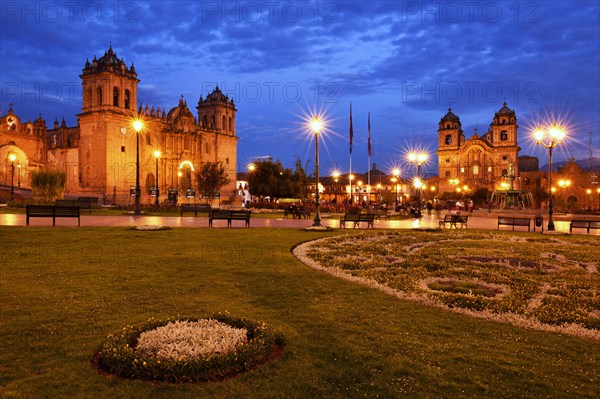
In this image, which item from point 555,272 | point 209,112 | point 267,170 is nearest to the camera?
point 555,272

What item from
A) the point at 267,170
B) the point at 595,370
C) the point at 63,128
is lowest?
the point at 595,370

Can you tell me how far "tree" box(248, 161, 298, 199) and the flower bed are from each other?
4468 cm

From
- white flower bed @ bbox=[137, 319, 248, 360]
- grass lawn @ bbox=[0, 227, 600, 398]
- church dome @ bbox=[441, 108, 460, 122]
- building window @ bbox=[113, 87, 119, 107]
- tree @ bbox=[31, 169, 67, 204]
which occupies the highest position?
church dome @ bbox=[441, 108, 460, 122]

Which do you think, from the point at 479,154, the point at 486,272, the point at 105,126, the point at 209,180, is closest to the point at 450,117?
the point at 479,154

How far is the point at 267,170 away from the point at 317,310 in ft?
187

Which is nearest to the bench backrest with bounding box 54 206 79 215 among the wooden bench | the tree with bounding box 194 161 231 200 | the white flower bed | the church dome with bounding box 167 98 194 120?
the wooden bench

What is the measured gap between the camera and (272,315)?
682 cm

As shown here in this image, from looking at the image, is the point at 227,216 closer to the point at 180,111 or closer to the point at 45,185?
the point at 45,185

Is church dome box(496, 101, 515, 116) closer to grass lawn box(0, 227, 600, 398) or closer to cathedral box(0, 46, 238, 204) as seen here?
cathedral box(0, 46, 238, 204)

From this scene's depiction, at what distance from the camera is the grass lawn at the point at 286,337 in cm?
448

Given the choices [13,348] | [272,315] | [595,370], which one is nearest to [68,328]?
[13,348]

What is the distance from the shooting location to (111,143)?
5584 centimetres

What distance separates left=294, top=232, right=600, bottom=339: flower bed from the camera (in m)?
7.39

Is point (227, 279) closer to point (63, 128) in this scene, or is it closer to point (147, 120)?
point (147, 120)
